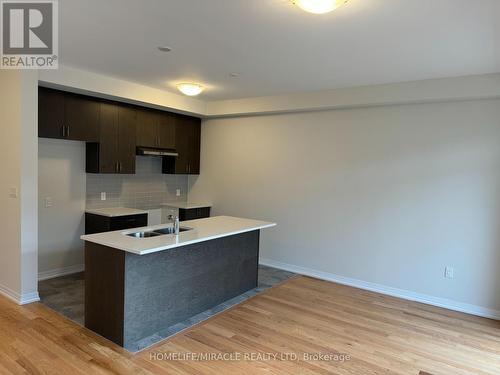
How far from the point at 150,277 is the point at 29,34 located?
7.49 ft

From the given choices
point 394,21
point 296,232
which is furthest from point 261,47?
point 296,232

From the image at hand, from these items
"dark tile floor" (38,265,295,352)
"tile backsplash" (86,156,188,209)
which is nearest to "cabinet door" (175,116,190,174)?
"tile backsplash" (86,156,188,209)

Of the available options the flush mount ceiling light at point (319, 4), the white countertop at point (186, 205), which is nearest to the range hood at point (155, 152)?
the white countertop at point (186, 205)

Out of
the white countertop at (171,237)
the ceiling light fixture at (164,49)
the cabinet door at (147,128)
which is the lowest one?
the white countertop at (171,237)

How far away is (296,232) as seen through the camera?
5.25m

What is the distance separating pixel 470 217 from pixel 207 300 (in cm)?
309

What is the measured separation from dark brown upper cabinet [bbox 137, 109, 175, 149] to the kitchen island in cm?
197

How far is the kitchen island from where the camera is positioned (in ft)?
9.57

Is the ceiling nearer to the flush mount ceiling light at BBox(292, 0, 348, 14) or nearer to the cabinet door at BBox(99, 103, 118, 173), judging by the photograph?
the flush mount ceiling light at BBox(292, 0, 348, 14)

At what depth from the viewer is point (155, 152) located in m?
5.37

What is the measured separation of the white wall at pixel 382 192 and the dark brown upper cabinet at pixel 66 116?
2.18m

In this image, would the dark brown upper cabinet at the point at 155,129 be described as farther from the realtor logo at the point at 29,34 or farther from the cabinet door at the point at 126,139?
the realtor logo at the point at 29,34

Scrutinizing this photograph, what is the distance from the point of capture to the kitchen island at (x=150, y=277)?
2918 mm

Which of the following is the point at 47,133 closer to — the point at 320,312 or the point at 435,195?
the point at 320,312
